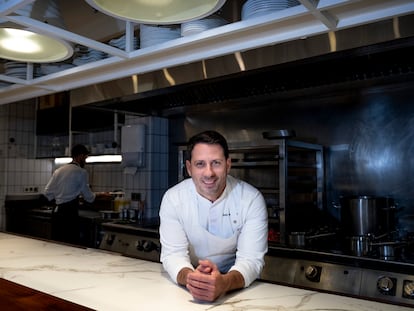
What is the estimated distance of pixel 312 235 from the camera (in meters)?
2.64

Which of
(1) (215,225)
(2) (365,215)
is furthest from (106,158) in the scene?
(1) (215,225)

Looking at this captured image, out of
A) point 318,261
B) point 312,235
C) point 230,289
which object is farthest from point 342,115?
point 230,289

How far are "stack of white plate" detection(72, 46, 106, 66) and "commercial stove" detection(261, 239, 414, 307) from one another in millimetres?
1505

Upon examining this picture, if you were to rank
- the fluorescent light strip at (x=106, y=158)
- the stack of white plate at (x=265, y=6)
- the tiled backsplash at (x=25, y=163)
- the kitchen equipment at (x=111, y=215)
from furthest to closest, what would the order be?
1. the tiled backsplash at (x=25, y=163)
2. the fluorescent light strip at (x=106, y=158)
3. the kitchen equipment at (x=111, y=215)
4. the stack of white plate at (x=265, y=6)

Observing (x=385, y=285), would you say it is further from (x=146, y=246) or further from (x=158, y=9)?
(x=146, y=246)

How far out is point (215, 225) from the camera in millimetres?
A: 1844

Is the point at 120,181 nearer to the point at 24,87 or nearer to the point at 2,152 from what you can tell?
the point at 2,152

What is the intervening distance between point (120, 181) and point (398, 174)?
12.3ft

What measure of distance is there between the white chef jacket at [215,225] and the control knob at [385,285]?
769 mm

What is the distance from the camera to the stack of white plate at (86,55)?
207 cm

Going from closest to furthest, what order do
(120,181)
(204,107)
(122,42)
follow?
1. (122,42)
2. (204,107)
3. (120,181)

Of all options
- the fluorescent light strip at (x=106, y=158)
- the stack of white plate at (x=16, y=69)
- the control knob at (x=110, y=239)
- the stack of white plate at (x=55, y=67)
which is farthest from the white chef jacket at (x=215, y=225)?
the fluorescent light strip at (x=106, y=158)

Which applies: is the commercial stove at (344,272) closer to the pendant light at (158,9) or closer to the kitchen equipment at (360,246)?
the kitchen equipment at (360,246)

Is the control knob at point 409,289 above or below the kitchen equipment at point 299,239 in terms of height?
below
